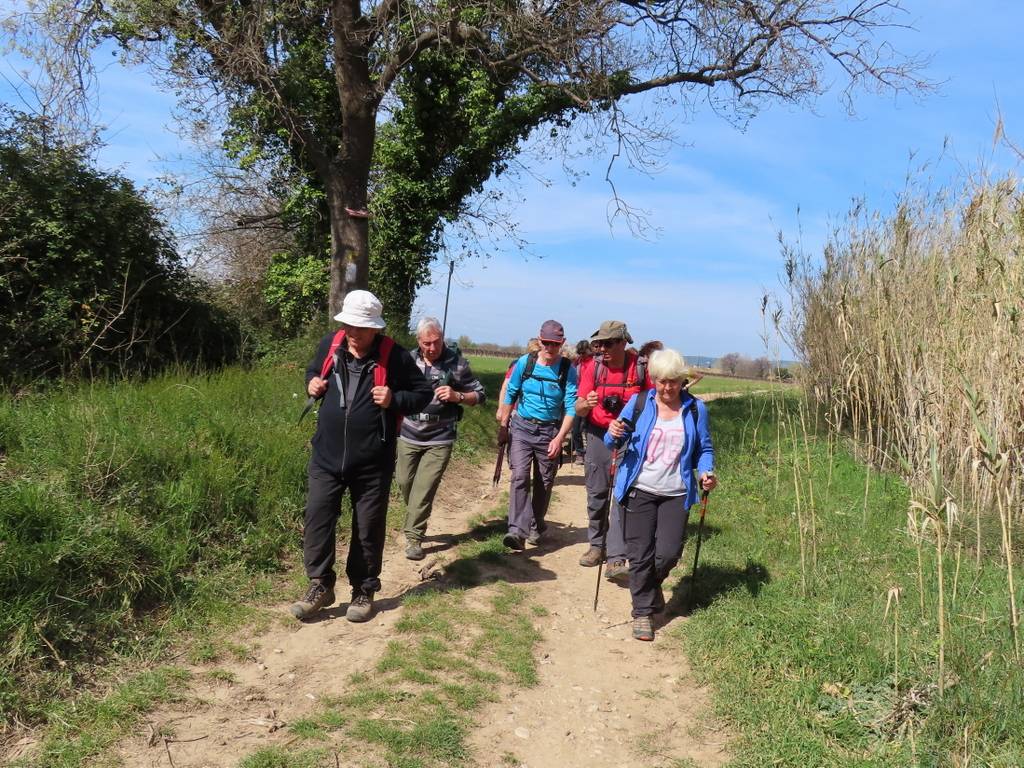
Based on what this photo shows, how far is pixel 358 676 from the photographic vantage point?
13.3ft

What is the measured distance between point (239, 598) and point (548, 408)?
9.84ft

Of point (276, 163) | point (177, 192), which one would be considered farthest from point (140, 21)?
point (276, 163)

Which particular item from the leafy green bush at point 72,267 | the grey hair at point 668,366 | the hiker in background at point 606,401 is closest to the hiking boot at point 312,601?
the hiker in background at point 606,401

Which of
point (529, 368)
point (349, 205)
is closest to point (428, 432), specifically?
point (529, 368)

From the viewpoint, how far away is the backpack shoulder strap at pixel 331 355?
15.6 feet

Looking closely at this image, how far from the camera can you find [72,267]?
24.8 ft

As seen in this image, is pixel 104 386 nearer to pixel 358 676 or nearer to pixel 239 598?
pixel 239 598

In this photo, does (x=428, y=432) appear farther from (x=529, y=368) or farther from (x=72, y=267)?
(x=72, y=267)

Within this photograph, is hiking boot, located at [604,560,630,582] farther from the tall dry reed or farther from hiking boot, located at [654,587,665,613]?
the tall dry reed

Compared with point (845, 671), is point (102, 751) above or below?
below

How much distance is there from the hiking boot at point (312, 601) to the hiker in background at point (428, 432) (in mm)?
1357

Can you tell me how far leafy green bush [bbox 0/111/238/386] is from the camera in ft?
23.0

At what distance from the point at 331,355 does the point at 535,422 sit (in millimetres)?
2302

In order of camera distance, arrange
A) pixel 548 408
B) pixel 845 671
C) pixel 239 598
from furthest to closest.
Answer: pixel 548 408
pixel 239 598
pixel 845 671
